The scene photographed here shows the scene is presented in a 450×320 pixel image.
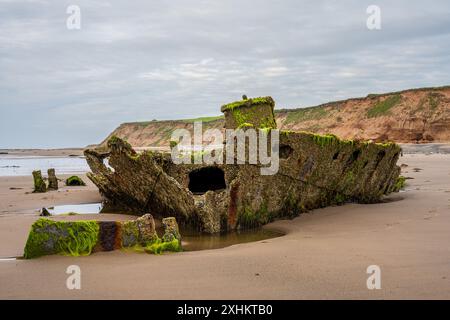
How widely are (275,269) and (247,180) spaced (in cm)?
308

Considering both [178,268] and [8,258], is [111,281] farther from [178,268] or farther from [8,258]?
[8,258]

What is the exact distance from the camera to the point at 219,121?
81.8m

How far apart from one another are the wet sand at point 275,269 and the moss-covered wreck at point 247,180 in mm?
1061

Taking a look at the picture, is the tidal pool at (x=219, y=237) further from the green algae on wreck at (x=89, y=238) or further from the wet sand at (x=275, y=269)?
the green algae on wreck at (x=89, y=238)

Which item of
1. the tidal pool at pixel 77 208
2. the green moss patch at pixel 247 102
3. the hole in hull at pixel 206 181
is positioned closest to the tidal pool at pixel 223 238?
the hole in hull at pixel 206 181

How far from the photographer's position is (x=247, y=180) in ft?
24.9

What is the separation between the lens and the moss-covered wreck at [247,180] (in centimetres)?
751

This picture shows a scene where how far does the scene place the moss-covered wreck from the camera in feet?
24.6

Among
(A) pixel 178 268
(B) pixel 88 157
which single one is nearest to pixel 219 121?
(B) pixel 88 157

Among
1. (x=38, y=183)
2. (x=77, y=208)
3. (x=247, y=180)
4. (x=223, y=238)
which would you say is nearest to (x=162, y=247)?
(x=223, y=238)

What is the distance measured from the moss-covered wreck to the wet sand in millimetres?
1061

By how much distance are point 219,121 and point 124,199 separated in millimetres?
72412

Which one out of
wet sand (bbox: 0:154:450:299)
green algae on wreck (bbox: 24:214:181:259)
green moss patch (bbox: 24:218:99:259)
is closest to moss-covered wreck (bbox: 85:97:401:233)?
wet sand (bbox: 0:154:450:299)
